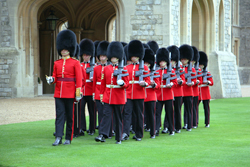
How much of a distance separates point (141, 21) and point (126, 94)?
687 centimetres

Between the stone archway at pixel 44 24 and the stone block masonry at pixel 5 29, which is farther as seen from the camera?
the stone archway at pixel 44 24

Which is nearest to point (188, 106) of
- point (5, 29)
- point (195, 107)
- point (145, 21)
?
point (195, 107)

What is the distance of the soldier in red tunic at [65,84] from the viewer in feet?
16.9

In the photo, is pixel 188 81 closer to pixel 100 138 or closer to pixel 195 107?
pixel 195 107

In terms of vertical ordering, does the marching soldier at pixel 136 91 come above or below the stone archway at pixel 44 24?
below

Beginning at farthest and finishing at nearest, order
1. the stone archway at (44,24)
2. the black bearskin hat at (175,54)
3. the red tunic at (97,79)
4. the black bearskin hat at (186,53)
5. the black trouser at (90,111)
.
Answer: the stone archway at (44,24)
the black bearskin hat at (186,53)
the black bearskin hat at (175,54)
the black trouser at (90,111)
the red tunic at (97,79)

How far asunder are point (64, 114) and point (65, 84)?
39 centimetres

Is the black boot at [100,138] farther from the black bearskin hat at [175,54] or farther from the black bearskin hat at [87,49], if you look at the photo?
the black bearskin hat at [175,54]

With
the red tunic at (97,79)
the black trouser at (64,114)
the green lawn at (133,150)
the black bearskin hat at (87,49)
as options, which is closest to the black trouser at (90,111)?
the green lawn at (133,150)

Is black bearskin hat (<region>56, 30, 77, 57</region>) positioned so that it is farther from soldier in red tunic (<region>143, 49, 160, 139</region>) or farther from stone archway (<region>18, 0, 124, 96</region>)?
stone archway (<region>18, 0, 124, 96</region>)

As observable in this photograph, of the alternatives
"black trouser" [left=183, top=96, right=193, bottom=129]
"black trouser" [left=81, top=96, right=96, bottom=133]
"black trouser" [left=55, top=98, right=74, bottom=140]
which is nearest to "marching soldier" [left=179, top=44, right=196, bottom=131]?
"black trouser" [left=183, top=96, right=193, bottom=129]

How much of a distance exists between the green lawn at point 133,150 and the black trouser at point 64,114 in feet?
0.60

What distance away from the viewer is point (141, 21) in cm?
1218

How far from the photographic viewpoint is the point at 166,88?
6.20 meters
